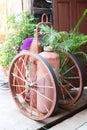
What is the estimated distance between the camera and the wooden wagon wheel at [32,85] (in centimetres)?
248

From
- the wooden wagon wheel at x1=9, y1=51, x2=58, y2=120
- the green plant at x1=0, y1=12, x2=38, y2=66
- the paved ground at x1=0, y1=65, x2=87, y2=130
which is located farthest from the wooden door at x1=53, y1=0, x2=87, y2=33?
the paved ground at x1=0, y1=65, x2=87, y2=130

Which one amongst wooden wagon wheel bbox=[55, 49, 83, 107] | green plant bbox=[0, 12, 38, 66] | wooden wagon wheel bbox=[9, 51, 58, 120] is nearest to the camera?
wooden wagon wheel bbox=[9, 51, 58, 120]

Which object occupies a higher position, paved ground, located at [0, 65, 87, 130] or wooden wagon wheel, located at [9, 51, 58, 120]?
wooden wagon wheel, located at [9, 51, 58, 120]

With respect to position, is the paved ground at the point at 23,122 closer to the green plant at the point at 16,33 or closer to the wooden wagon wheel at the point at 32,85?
the wooden wagon wheel at the point at 32,85

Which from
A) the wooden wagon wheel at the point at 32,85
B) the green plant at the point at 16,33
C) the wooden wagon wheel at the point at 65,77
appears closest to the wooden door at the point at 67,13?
the green plant at the point at 16,33

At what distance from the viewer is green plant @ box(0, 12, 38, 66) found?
11.0 feet

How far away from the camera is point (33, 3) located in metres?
3.60

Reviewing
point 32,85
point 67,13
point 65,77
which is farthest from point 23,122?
point 67,13

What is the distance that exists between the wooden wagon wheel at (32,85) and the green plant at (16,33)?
2.22ft

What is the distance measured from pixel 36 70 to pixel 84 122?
0.79 m

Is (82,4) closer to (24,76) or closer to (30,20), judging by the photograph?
(30,20)

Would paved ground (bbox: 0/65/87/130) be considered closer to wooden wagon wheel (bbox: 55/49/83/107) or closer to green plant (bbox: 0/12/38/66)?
wooden wagon wheel (bbox: 55/49/83/107)

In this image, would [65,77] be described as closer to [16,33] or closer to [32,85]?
[32,85]

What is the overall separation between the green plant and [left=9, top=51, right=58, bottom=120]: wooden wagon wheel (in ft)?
2.22
